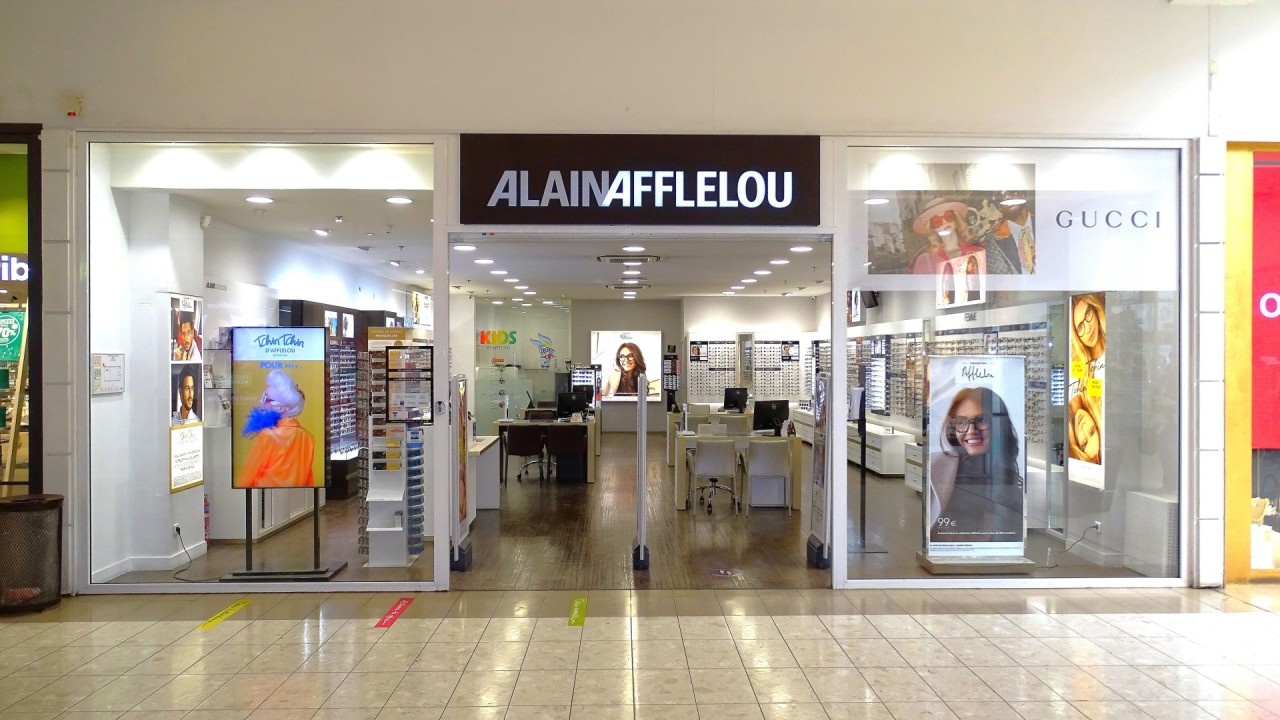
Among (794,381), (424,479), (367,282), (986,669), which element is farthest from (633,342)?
(986,669)

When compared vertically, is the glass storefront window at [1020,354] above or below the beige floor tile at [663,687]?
above

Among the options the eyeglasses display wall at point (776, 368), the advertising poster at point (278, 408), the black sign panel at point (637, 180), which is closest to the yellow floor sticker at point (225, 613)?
the advertising poster at point (278, 408)

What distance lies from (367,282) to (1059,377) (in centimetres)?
843

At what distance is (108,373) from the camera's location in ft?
18.1

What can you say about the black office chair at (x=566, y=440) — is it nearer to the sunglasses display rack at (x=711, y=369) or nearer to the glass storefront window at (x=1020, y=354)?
the glass storefront window at (x=1020, y=354)

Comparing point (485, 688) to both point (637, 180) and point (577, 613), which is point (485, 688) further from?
point (637, 180)

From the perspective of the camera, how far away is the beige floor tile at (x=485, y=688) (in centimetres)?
360

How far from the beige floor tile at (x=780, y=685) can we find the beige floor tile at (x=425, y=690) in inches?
57.0

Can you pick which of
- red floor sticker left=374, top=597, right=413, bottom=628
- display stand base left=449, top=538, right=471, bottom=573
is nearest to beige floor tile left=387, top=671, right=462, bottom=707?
red floor sticker left=374, top=597, right=413, bottom=628

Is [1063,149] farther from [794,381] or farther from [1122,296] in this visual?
[794,381]

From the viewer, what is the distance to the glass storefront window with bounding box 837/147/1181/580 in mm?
5480

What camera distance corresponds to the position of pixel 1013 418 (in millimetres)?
5941

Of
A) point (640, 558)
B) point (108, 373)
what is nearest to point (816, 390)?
point (640, 558)

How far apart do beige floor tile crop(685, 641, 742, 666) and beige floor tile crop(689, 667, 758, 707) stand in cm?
6
